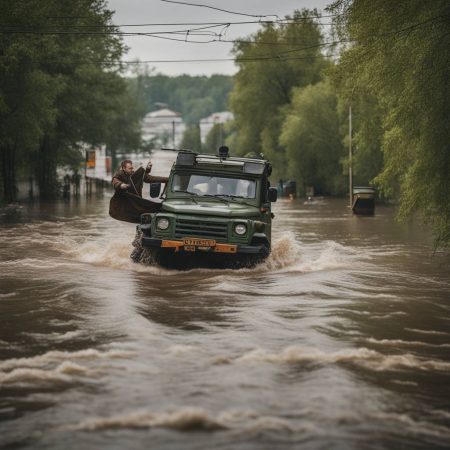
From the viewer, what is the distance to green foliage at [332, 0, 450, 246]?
17219 mm

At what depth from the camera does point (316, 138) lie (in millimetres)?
62719

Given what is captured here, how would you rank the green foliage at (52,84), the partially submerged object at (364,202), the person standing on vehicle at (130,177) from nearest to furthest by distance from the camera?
the person standing on vehicle at (130,177) → the green foliage at (52,84) → the partially submerged object at (364,202)

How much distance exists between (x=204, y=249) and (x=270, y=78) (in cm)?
5613

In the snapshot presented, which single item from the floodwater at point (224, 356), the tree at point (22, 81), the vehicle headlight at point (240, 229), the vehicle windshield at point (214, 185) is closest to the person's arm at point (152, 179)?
the vehicle windshield at point (214, 185)

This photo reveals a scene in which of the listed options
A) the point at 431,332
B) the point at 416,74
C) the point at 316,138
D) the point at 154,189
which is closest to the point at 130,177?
the point at 154,189

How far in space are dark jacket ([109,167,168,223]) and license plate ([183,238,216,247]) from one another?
6.32 feet

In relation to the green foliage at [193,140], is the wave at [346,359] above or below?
below

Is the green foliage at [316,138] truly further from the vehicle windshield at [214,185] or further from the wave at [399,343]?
the wave at [399,343]

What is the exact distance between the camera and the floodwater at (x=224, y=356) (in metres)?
7.38

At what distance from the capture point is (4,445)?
705cm

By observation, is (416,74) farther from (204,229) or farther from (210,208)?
(204,229)

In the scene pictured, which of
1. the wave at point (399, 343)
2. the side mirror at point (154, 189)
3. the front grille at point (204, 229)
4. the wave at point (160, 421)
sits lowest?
the wave at point (399, 343)

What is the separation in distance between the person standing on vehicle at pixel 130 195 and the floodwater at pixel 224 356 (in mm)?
1016

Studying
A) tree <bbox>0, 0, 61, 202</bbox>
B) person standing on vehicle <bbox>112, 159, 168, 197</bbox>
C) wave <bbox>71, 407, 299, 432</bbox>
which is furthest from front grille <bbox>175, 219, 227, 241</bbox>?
tree <bbox>0, 0, 61, 202</bbox>
